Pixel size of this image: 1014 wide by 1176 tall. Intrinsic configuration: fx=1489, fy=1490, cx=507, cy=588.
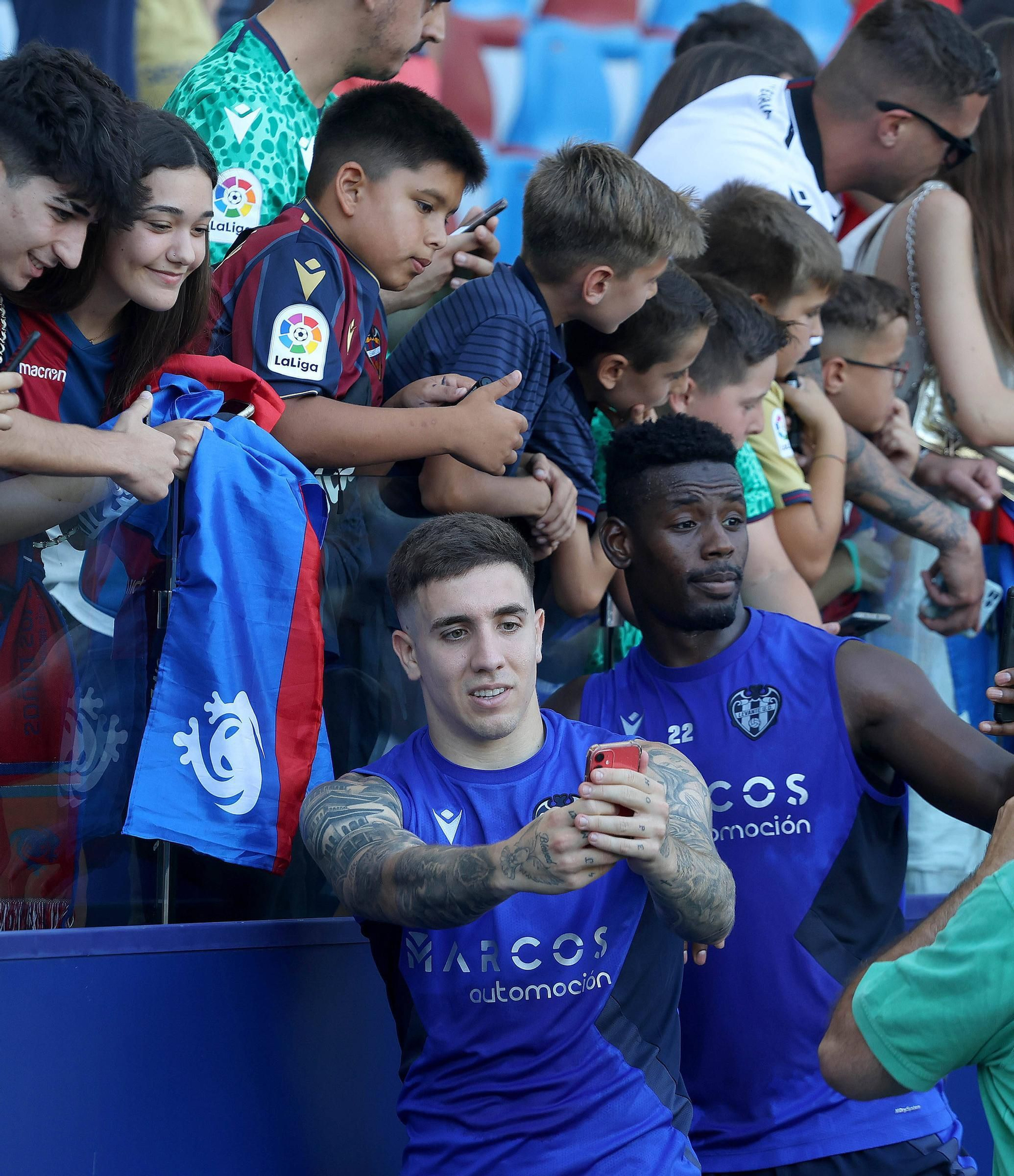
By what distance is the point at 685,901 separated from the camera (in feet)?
8.44

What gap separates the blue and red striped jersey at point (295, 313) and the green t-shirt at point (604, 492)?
895mm

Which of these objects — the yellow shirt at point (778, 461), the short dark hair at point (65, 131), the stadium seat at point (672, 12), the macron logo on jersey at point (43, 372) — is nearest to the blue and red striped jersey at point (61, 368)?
the macron logo on jersey at point (43, 372)

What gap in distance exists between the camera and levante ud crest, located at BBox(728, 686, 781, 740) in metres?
3.32

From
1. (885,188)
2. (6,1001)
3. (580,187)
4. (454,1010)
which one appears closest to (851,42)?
(885,188)

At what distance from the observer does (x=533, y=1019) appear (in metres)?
2.64

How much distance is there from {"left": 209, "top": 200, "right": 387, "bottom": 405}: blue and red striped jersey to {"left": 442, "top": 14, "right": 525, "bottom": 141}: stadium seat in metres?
4.08

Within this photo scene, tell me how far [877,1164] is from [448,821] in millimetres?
1208

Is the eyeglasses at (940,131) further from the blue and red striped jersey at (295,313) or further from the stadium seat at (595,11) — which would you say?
the stadium seat at (595,11)

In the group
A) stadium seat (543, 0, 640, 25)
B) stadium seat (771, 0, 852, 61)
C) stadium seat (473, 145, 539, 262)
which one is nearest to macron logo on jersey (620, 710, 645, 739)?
stadium seat (473, 145, 539, 262)

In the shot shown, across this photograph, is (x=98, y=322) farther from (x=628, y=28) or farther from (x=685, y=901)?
(x=628, y=28)

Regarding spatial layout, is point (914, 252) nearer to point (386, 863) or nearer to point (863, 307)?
point (863, 307)

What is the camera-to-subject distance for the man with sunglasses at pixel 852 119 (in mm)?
4867

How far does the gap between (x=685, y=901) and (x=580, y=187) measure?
1.98m

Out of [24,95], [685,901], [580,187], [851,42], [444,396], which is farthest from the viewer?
[851,42]
